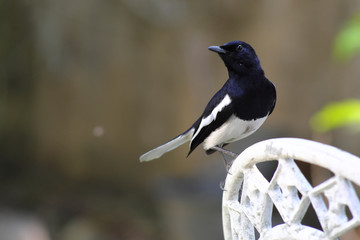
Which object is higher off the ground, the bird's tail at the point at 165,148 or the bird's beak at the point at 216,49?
the bird's beak at the point at 216,49

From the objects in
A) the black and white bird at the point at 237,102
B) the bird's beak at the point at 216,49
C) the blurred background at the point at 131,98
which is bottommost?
the blurred background at the point at 131,98

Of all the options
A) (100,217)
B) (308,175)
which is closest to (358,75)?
(308,175)

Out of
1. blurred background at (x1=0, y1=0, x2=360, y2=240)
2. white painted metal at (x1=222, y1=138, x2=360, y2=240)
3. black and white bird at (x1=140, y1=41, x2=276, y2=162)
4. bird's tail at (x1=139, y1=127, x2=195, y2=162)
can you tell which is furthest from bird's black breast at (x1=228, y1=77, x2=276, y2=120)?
blurred background at (x1=0, y1=0, x2=360, y2=240)

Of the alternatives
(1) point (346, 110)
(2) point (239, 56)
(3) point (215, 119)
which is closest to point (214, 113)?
(3) point (215, 119)

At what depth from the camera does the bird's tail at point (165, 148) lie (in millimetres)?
2504

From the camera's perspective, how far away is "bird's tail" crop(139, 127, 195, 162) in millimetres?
2504

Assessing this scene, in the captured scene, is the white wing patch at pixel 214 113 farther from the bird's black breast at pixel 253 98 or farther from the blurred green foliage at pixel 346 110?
the blurred green foliage at pixel 346 110

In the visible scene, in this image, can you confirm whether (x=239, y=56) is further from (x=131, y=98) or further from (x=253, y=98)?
(x=131, y=98)

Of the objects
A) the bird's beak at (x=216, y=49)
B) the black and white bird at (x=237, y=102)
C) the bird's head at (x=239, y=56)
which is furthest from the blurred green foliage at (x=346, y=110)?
the bird's beak at (x=216, y=49)

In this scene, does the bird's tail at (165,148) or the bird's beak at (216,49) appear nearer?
the bird's beak at (216,49)

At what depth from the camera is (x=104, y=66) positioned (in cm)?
745

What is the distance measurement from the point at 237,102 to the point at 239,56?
21 cm

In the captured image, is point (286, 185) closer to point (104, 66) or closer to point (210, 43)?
point (210, 43)

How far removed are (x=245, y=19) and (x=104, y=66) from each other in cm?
189
